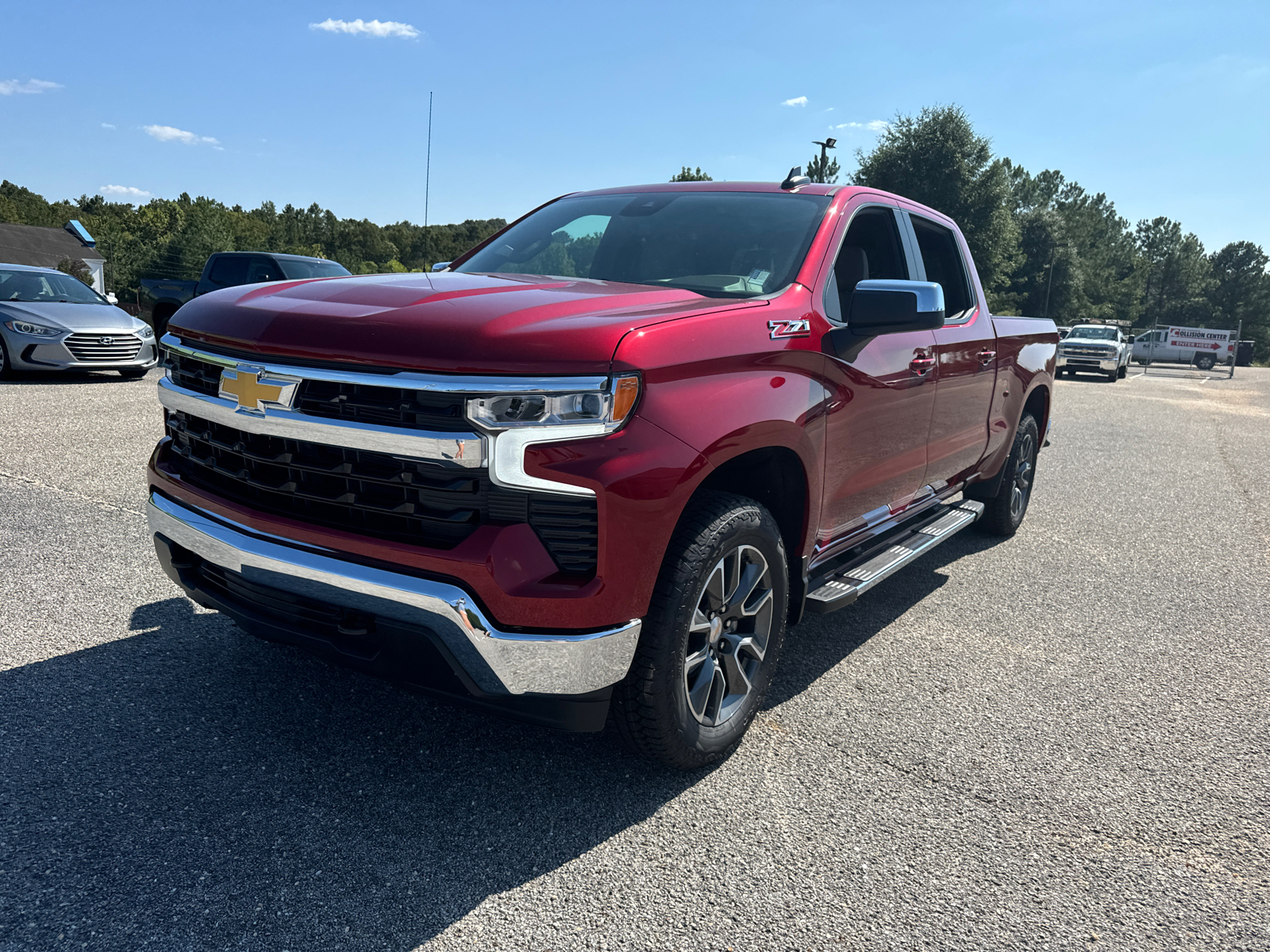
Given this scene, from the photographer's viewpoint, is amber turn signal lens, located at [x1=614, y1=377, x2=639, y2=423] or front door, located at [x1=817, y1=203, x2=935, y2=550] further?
front door, located at [x1=817, y1=203, x2=935, y2=550]

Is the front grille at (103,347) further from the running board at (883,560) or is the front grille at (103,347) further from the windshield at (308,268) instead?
the running board at (883,560)

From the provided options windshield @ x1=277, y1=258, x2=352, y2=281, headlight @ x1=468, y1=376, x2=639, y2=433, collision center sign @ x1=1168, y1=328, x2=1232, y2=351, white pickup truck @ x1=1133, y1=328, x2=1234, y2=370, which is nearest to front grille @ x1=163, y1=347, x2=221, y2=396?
headlight @ x1=468, y1=376, x2=639, y2=433

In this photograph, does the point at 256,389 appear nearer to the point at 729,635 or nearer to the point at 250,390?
the point at 250,390

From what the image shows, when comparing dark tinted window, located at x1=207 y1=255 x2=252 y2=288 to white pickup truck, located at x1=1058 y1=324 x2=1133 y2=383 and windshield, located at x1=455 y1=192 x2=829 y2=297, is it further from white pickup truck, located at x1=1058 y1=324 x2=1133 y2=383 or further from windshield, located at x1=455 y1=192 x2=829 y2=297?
white pickup truck, located at x1=1058 y1=324 x2=1133 y2=383

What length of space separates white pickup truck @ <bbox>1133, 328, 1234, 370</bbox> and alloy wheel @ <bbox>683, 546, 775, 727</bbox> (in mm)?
41587

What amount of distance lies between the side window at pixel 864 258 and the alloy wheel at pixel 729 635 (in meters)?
1.07

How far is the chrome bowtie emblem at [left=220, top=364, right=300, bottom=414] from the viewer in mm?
2449

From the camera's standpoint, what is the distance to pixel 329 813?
8.30 feet

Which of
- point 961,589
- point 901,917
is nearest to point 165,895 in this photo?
point 901,917

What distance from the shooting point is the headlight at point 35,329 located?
37.5 feet

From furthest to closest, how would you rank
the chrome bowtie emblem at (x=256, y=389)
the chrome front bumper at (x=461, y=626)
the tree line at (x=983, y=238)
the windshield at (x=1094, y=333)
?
the tree line at (x=983, y=238) → the windshield at (x=1094, y=333) → the chrome bowtie emblem at (x=256, y=389) → the chrome front bumper at (x=461, y=626)

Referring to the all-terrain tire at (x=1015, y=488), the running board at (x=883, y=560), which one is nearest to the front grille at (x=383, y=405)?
the running board at (x=883, y=560)

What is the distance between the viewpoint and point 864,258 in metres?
3.84

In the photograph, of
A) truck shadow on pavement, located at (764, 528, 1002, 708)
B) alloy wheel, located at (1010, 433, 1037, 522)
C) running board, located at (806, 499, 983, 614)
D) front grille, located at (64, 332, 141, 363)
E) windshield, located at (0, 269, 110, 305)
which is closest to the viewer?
running board, located at (806, 499, 983, 614)
